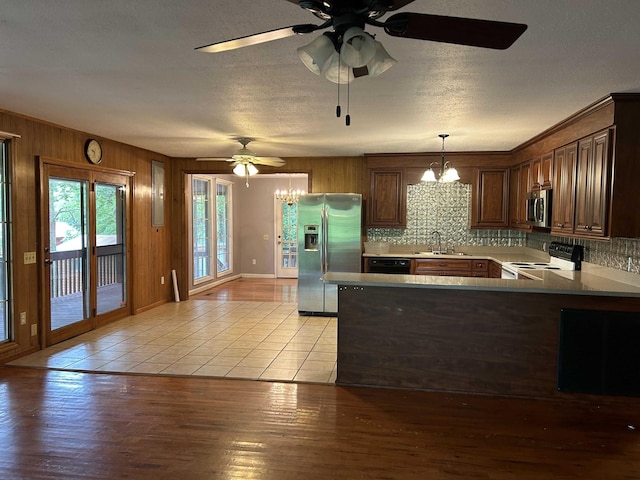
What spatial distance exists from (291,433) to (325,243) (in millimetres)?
3526

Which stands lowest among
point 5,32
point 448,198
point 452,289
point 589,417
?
point 589,417

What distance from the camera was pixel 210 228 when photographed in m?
8.57

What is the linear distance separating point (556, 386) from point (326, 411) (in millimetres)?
1798

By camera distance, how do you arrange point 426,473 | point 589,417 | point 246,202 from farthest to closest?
point 246,202
point 589,417
point 426,473

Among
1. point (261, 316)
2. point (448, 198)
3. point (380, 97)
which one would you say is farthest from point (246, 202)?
point (380, 97)

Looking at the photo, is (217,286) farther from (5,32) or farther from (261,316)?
(5,32)

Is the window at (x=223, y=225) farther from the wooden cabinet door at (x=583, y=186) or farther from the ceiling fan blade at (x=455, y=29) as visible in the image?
the ceiling fan blade at (x=455, y=29)

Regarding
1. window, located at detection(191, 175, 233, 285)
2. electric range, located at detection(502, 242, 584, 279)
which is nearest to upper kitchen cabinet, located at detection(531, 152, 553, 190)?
electric range, located at detection(502, 242, 584, 279)

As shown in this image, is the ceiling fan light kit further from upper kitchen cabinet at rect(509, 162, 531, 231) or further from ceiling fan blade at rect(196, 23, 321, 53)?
upper kitchen cabinet at rect(509, 162, 531, 231)

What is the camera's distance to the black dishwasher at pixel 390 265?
235 inches

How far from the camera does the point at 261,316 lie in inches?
238

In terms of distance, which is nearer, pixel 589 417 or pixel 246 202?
pixel 589 417

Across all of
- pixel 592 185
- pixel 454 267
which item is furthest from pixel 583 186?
pixel 454 267

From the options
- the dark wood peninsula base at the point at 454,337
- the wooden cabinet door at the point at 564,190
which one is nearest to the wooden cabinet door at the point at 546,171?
the wooden cabinet door at the point at 564,190
